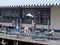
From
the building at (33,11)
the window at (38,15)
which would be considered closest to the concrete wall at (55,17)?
the building at (33,11)

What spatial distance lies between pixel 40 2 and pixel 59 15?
94.2 inches

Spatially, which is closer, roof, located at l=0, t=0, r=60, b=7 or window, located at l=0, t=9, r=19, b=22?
roof, located at l=0, t=0, r=60, b=7

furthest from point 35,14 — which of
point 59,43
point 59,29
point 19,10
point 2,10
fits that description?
point 59,43

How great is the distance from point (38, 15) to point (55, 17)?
3149mm

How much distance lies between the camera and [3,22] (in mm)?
33750

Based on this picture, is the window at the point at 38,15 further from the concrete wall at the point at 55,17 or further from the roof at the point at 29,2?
the roof at the point at 29,2

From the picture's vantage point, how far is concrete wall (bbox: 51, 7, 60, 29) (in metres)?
26.3

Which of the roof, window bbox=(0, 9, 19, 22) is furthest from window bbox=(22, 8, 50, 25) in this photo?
window bbox=(0, 9, 19, 22)

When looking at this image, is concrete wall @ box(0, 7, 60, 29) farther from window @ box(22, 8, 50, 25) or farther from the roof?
the roof

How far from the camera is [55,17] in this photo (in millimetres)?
26625

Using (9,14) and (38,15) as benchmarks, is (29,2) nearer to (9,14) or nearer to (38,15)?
(38,15)

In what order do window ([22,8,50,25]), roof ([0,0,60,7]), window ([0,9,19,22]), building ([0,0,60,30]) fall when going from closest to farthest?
1. roof ([0,0,60,7])
2. building ([0,0,60,30])
3. window ([22,8,50,25])
4. window ([0,9,19,22])

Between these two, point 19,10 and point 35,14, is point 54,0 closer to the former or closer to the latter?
point 35,14

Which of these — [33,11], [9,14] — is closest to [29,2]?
[33,11]
